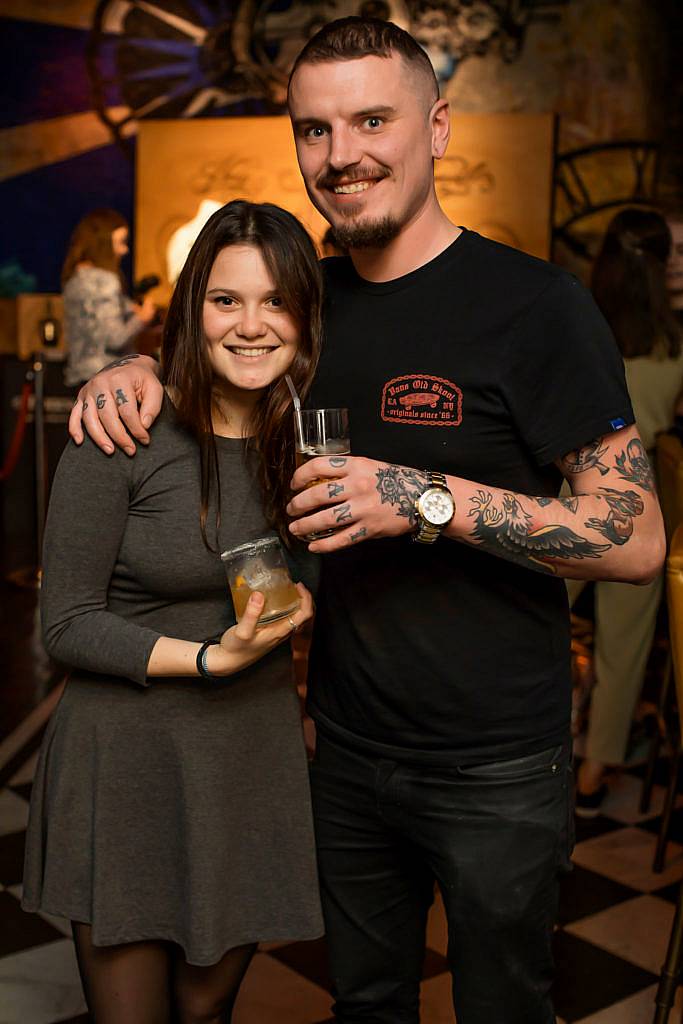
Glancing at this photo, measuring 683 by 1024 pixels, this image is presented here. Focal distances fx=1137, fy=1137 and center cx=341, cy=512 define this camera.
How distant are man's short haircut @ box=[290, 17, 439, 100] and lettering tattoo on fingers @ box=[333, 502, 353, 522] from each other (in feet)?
2.17

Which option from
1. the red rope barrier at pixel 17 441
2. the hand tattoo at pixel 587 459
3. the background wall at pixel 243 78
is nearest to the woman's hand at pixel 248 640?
the hand tattoo at pixel 587 459

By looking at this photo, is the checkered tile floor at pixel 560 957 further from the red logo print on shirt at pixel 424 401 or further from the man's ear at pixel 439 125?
the man's ear at pixel 439 125

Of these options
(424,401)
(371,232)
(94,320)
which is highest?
(94,320)

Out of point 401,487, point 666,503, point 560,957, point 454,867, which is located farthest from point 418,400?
point 560,957

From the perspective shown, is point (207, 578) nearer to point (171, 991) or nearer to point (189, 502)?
Result: point (189, 502)

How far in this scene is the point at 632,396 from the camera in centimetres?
359

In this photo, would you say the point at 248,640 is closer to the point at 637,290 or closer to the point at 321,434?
the point at 321,434

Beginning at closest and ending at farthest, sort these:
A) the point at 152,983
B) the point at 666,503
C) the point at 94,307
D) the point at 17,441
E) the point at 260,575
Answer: the point at 260,575, the point at 152,983, the point at 666,503, the point at 94,307, the point at 17,441

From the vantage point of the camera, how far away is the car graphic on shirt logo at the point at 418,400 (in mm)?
1617

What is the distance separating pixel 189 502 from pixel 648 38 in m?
7.36

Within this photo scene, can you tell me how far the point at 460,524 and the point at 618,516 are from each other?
224 millimetres

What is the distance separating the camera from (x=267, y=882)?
171 cm

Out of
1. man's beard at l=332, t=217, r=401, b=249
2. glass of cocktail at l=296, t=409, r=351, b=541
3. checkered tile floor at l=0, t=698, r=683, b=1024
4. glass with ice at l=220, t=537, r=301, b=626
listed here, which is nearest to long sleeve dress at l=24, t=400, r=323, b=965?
glass with ice at l=220, t=537, r=301, b=626

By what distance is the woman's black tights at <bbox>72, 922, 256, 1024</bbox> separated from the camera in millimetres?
1617
